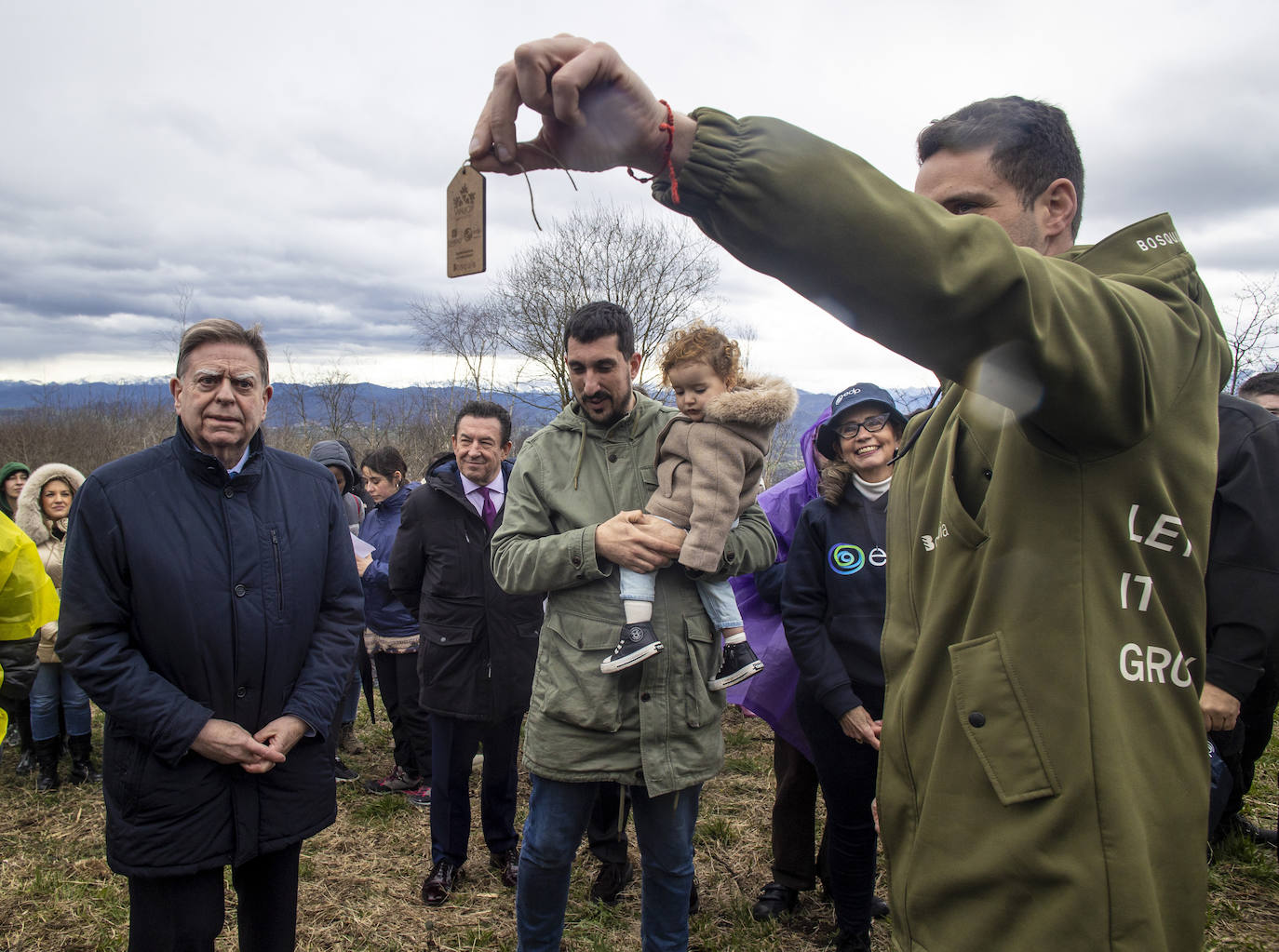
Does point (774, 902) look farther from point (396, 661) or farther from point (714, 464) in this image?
point (396, 661)

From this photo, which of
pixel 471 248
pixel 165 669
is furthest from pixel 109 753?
pixel 471 248

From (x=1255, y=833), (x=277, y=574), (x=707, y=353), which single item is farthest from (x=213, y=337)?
(x=1255, y=833)

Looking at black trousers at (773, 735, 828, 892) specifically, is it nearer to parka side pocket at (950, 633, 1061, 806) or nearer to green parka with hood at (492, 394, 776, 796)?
green parka with hood at (492, 394, 776, 796)

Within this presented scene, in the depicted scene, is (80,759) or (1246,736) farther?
(80,759)

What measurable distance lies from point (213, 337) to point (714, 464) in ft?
5.66

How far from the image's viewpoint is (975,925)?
1171 millimetres

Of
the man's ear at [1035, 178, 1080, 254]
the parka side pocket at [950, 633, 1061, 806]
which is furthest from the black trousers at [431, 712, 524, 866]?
the man's ear at [1035, 178, 1080, 254]

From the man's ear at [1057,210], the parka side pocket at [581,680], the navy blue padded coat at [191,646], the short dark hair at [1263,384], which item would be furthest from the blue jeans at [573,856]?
the short dark hair at [1263,384]

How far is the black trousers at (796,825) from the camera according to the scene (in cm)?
355

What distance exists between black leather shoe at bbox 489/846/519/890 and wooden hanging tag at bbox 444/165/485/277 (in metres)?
3.38

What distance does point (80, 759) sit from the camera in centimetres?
542

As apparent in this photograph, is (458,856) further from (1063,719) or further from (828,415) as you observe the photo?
(1063,719)

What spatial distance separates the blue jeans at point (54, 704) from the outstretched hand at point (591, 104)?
609cm

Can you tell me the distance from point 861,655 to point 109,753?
8.46 feet
